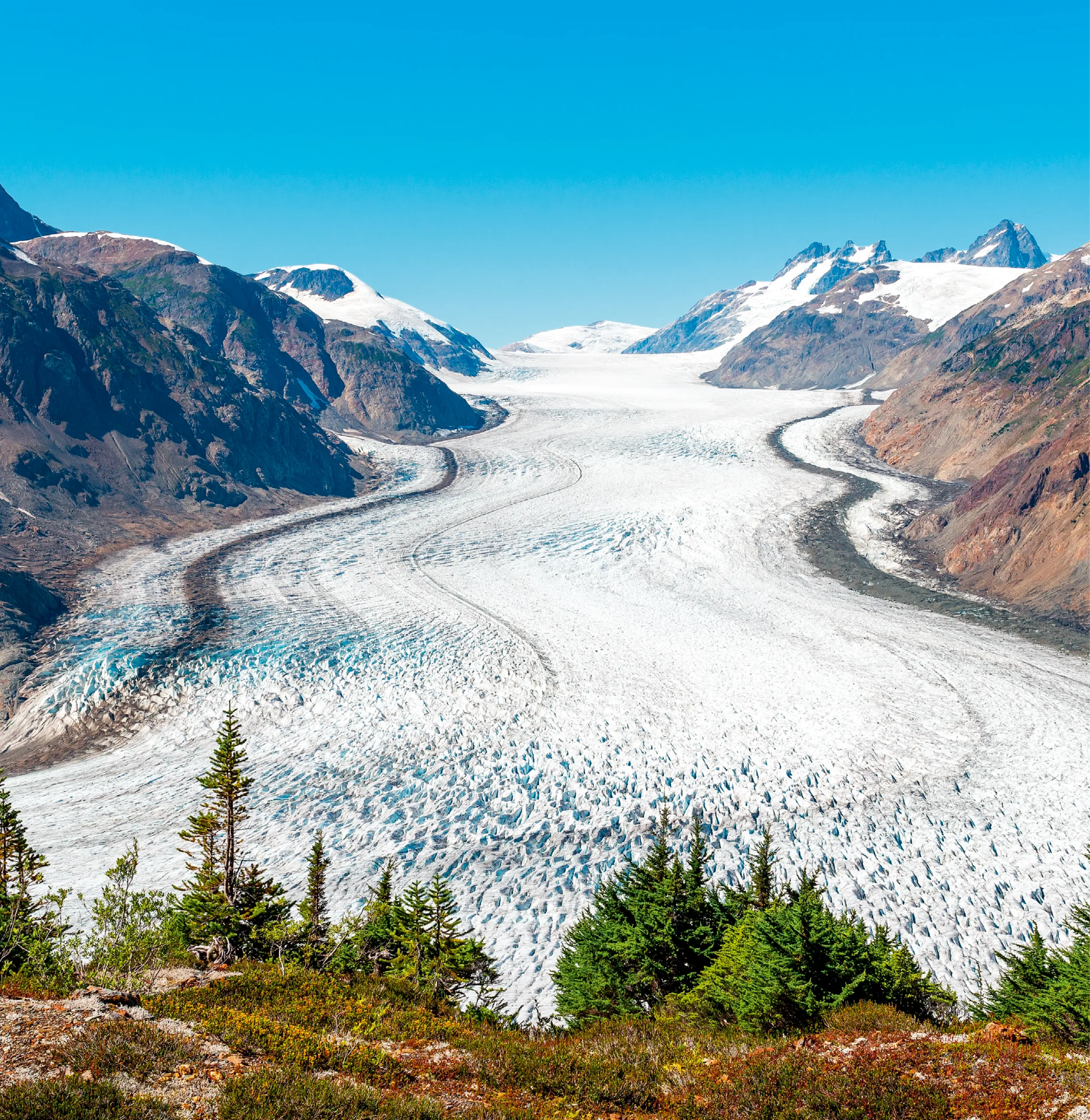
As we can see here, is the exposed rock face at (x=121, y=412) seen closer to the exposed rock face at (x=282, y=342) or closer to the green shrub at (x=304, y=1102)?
the exposed rock face at (x=282, y=342)

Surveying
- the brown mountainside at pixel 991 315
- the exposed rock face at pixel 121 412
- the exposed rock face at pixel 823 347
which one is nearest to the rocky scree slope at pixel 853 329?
the exposed rock face at pixel 823 347

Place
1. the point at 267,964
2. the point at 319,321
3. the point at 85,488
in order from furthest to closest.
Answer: the point at 319,321 → the point at 85,488 → the point at 267,964

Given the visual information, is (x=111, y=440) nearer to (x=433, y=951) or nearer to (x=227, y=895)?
(x=227, y=895)

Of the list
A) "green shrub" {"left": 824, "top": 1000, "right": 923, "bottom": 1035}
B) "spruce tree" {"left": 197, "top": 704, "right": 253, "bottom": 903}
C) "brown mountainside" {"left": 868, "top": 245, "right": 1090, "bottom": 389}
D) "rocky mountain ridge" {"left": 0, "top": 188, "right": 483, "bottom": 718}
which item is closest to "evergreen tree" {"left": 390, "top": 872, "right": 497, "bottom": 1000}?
"spruce tree" {"left": 197, "top": 704, "right": 253, "bottom": 903}

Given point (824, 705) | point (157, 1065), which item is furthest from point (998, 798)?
point (157, 1065)

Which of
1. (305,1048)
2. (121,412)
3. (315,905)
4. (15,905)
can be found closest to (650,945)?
(315,905)

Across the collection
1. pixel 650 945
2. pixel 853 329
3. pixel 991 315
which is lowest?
pixel 650 945

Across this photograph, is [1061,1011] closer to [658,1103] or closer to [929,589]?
[658,1103]
